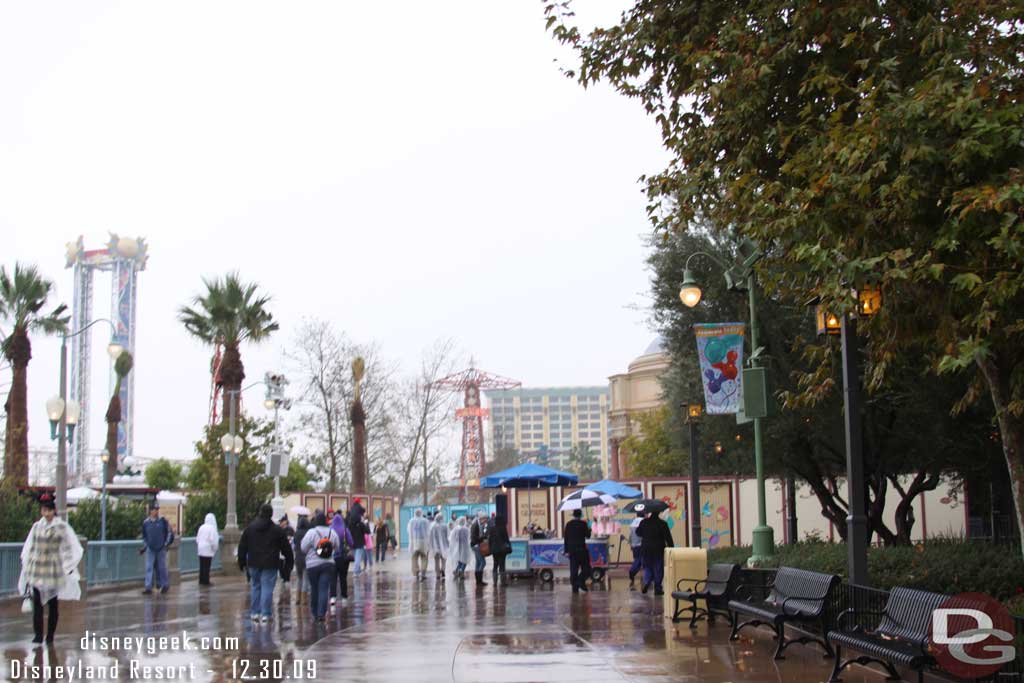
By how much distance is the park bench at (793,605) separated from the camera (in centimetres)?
1224

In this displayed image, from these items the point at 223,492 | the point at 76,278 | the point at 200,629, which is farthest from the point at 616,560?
the point at 76,278

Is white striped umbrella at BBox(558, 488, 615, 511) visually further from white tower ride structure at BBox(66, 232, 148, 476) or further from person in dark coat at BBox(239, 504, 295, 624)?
white tower ride structure at BBox(66, 232, 148, 476)

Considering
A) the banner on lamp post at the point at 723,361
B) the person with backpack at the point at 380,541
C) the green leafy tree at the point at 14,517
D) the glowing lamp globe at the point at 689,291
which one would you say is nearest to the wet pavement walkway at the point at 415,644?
the banner on lamp post at the point at 723,361

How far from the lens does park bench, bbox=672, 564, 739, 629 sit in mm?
16062

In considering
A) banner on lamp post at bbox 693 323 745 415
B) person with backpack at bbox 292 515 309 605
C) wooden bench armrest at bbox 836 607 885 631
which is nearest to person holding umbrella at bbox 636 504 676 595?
banner on lamp post at bbox 693 323 745 415

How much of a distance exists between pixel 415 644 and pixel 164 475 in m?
61.6

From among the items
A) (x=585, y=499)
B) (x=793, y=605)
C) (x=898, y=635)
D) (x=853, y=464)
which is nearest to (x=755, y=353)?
(x=853, y=464)

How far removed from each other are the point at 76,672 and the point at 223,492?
3248 cm

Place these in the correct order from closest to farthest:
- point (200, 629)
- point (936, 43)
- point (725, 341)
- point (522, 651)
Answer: point (936, 43) < point (522, 651) < point (200, 629) < point (725, 341)

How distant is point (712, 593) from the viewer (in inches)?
640

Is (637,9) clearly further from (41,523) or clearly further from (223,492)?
(223,492)

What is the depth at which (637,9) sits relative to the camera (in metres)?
14.3

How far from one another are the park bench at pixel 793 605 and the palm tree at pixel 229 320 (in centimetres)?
3307

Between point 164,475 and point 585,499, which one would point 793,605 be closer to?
point 585,499
